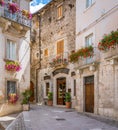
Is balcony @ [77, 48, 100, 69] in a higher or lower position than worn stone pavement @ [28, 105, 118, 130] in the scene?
higher

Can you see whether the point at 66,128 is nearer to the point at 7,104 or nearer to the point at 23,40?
the point at 7,104

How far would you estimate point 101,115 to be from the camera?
46.0 feet

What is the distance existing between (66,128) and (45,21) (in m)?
16.9

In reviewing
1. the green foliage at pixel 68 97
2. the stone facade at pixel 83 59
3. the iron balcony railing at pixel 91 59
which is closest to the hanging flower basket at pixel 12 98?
the stone facade at pixel 83 59

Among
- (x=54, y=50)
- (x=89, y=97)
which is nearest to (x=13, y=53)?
(x=89, y=97)

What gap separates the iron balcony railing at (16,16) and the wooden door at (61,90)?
6.75 metres

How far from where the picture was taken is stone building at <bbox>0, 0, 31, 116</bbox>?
16.0 m

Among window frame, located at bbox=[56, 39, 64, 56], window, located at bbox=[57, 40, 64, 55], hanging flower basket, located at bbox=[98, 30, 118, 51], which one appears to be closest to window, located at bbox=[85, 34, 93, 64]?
hanging flower basket, located at bbox=[98, 30, 118, 51]

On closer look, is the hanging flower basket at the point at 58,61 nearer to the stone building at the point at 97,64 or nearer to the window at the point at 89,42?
the stone building at the point at 97,64

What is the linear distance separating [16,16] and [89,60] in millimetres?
5604

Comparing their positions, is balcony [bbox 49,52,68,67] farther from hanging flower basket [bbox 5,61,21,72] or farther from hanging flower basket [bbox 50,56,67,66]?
hanging flower basket [bbox 5,61,21,72]

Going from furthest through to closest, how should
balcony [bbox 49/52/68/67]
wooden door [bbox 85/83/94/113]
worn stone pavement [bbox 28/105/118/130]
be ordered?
balcony [bbox 49/52/68/67]
wooden door [bbox 85/83/94/113]
worn stone pavement [bbox 28/105/118/130]

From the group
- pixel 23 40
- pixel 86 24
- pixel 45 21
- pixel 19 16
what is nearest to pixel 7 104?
pixel 23 40

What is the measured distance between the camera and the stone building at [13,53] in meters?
16.0
